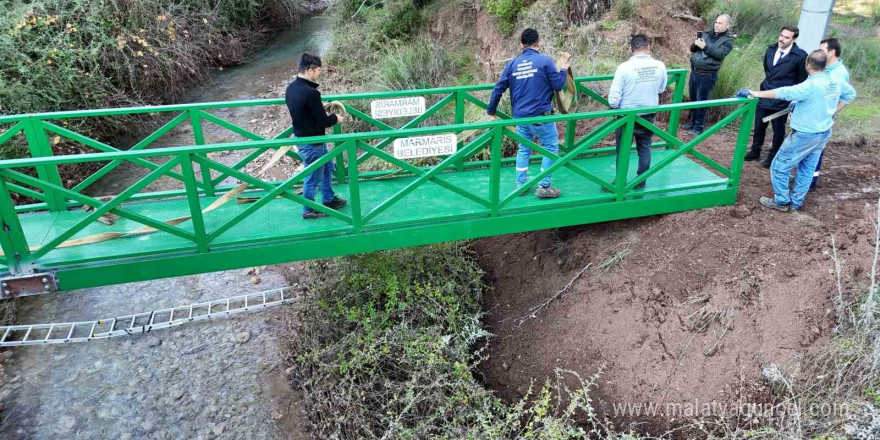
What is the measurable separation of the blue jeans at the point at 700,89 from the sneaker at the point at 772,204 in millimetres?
2005

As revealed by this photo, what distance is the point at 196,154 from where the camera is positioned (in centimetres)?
467

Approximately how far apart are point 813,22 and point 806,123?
1853mm

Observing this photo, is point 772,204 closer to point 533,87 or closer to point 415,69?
point 533,87

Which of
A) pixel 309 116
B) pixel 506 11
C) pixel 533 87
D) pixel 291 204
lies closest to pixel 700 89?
pixel 533 87

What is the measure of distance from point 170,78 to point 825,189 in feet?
36.6

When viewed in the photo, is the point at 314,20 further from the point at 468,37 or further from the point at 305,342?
the point at 305,342

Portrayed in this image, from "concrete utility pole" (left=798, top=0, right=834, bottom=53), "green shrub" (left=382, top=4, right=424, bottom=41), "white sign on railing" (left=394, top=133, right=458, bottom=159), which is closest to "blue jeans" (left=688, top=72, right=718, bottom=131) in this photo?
"concrete utility pole" (left=798, top=0, right=834, bottom=53)

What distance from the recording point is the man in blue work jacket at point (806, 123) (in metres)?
5.58

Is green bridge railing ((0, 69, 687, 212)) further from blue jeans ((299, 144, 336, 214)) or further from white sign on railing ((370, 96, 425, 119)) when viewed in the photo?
blue jeans ((299, 144, 336, 214))

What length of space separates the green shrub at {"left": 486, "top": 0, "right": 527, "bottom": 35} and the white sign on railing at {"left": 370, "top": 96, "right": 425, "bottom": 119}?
5431 mm

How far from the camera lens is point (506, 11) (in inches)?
431

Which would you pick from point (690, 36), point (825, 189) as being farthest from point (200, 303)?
point (690, 36)

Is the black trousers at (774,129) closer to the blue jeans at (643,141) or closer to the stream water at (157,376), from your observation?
the blue jeans at (643,141)

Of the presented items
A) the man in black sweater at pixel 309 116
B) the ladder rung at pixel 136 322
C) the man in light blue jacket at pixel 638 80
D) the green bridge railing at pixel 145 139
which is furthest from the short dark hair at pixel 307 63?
the ladder rung at pixel 136 322
